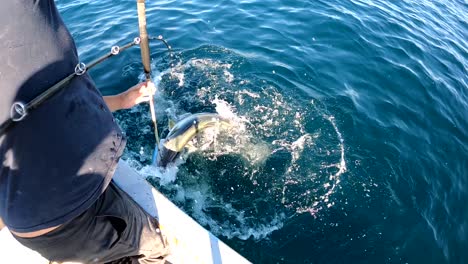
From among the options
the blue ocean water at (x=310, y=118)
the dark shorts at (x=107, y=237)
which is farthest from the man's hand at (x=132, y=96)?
the blue ocean water at (x=310, y=118)

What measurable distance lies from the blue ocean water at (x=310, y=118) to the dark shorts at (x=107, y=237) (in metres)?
1.75

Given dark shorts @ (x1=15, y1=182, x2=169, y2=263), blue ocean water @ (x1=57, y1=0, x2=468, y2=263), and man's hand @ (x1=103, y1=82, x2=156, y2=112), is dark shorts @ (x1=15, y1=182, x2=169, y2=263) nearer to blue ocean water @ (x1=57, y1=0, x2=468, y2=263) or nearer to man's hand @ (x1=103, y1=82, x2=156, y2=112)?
man's hand @ (x1=103, y1=82, x2=156, y2=112)

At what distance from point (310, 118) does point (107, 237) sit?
14.5 ft

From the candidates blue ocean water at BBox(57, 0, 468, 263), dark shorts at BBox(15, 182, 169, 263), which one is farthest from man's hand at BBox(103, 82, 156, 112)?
blue ocean water at BBox(57, 0, 468, 263)

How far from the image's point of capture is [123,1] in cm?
1020

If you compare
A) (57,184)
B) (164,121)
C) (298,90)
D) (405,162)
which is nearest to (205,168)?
(164,121)

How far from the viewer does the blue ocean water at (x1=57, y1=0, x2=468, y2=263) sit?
15.3 ft

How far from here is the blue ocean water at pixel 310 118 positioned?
465 centimetres

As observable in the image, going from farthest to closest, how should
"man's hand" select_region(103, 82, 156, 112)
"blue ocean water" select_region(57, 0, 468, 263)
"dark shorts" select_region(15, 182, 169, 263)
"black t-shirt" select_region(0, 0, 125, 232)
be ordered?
"blue ocean water" select_region(57, 0, 468, 263)
"man's hand" select_region(103, 82, 156, 112)
"dark shorts" select_region(15, 182, 169, 263)
"black t-shirt" select_region(0, 0, 125, 232)

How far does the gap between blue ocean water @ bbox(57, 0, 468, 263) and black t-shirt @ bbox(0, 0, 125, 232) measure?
2740mm

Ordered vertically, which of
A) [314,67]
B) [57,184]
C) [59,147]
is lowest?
[314,67]

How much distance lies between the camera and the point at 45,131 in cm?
183

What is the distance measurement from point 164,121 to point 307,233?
3.19 m

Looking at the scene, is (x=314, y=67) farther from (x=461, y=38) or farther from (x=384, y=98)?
(x=461, y=38)
